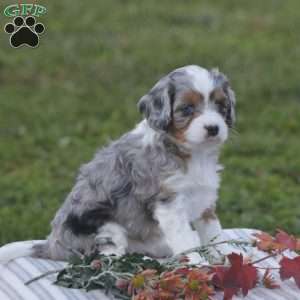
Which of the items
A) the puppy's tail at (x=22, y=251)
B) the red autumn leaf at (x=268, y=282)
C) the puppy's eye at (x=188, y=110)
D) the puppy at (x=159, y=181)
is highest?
the puppy's eye at (x=188, y=110)

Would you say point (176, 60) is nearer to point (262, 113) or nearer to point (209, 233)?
point (262, 113)

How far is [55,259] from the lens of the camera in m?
5.45

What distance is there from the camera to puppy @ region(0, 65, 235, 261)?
16.3ft

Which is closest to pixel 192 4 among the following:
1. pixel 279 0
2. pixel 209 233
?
pixel 279 0

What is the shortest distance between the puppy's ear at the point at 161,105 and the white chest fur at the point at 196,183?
0.29 m

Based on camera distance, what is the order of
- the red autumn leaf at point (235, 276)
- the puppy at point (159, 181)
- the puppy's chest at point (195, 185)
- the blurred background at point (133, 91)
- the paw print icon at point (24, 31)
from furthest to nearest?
the blurred background at point (133, 91), the paw print icon at point (24, 31), the puppy's chest at point (195, 185), the puppy at point (159, 181), the red autumn leaf at point (235, 276)

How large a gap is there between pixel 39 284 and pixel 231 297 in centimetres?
110

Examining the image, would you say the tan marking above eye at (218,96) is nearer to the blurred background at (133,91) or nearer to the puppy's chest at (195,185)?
the puppy's chest at (195,185)

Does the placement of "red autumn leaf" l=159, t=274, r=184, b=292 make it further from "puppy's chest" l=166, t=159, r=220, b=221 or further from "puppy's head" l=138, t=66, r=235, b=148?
"puppy's head" l=138, t=66, r=235, b=148

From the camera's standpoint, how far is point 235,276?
187 inches

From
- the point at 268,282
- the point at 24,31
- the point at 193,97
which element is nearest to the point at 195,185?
the point at 193,97

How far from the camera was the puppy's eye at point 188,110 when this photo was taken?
16.3 feet

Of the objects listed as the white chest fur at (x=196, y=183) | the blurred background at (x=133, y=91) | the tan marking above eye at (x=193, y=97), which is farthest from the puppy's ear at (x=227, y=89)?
the blurred background at (x=133, y=91)

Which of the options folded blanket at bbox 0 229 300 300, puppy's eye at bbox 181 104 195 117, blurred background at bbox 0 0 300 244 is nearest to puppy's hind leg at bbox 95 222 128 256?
folded blanket at bbox 0 229 300 300
